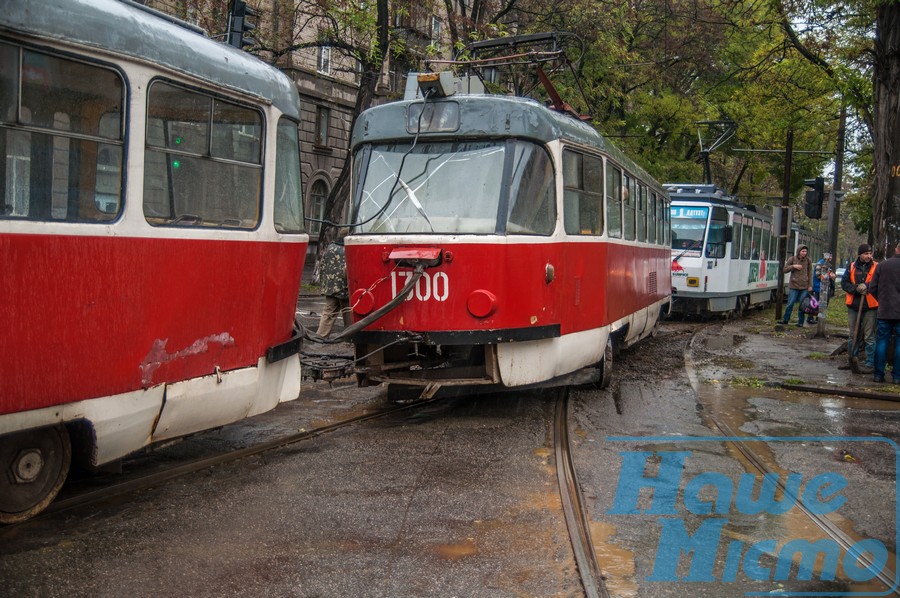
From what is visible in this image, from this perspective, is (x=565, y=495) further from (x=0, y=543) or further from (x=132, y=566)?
(x=0, y=543)

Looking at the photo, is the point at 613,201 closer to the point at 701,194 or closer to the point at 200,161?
the point at 200,161

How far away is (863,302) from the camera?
1242 cm

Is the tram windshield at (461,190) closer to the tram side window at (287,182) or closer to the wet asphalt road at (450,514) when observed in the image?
the tram side window at (287,182)

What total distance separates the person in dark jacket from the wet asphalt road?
2.41 meters

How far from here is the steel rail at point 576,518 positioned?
4.57m

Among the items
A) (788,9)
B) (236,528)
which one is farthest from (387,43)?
(236,528)

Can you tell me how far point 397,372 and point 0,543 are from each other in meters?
4.26

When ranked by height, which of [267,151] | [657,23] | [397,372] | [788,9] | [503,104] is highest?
[657,23]

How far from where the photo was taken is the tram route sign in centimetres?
477

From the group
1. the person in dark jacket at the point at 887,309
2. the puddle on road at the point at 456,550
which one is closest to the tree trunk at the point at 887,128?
the person in dark jacket at the point at 887,309

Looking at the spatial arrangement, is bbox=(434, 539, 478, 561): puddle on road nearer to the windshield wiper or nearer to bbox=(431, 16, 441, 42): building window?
the windshield wiper


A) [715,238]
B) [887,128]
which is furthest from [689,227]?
[887,128]

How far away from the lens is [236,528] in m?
5.33

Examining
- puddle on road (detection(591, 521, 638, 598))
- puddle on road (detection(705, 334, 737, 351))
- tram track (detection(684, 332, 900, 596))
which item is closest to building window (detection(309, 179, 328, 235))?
puddle on road (detection(705, 334, 737, 351))
